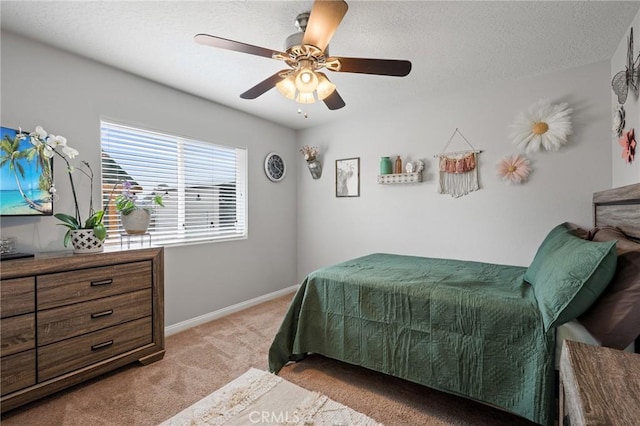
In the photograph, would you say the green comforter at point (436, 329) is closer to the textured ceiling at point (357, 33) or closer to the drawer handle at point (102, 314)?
the drawer handle at point (102, 314)

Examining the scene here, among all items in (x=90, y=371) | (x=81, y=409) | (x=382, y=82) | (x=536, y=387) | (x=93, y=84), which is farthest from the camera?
(x=382, y=82)

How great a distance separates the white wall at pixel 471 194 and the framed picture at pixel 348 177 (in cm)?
8

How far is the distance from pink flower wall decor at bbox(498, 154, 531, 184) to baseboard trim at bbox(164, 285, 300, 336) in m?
3.05

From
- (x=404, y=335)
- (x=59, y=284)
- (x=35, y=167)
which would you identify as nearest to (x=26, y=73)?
(x=35, y=167)

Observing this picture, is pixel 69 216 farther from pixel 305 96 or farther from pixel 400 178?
pixel 400 178

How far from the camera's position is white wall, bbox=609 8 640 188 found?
5.82ft

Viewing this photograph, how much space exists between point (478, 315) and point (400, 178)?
76.9 inches

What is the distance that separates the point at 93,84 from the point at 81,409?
2.35 m

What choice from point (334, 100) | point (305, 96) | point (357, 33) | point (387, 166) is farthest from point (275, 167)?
point (357, 33)

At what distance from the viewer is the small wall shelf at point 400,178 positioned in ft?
10.4

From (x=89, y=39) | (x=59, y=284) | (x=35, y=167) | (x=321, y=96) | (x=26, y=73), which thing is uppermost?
(x=89, y=39)

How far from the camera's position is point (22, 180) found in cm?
187

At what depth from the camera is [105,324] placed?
79.1 inches

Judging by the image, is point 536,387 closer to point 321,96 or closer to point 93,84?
point 321,96
